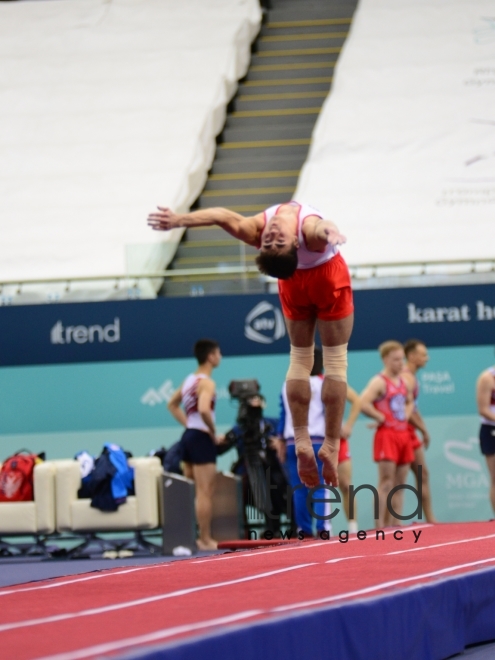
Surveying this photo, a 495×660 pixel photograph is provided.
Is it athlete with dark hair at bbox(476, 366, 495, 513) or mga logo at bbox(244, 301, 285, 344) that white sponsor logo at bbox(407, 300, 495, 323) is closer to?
athlete with dark hair at bbox(476, 366, 495, 513)

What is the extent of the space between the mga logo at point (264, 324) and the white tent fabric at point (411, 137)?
2043 mm

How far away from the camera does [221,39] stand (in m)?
15.6

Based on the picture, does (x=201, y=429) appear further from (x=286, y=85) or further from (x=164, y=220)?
(x=286, y=85)

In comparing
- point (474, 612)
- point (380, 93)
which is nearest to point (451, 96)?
point (380, 93)

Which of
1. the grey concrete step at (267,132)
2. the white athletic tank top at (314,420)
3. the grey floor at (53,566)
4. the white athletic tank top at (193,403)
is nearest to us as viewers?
the grey floor at (53,566)

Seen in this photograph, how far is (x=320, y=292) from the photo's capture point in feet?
17.7

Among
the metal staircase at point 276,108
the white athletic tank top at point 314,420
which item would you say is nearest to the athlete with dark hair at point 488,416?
the white athletic tank top at point 314,420

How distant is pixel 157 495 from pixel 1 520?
128cm

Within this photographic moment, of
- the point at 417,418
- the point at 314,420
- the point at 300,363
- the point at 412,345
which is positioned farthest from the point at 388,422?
the point at 300,363

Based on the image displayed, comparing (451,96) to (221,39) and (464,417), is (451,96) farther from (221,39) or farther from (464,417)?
(464,417)

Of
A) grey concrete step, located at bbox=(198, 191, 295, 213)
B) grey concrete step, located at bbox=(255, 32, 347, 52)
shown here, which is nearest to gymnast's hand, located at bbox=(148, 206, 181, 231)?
grey concrete step, located at bbox=(198, 191, 295, 213)

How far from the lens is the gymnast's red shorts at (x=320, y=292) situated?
17.5 ft

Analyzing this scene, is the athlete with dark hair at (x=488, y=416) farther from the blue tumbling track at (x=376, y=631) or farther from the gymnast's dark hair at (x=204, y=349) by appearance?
the blue tumbling track at (x=376, y=631)

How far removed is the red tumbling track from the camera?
7.57ft
